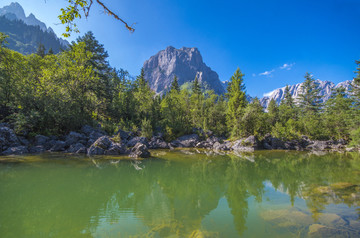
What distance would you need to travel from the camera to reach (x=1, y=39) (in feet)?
58.4

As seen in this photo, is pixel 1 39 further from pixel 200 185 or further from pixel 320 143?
pixel 320 143

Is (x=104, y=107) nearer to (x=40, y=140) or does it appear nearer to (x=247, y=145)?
(x=40, y=140)

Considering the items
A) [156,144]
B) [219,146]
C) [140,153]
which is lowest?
[140,153]

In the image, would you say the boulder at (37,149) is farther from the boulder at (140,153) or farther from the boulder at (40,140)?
the boulder at (140,153)

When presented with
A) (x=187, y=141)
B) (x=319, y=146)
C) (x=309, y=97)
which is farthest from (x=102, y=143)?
(x=309, y=97)

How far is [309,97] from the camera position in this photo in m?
50.0

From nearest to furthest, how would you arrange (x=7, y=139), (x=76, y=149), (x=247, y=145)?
(x=7, y=139), (x=76, y=149), (x=247, y=145)

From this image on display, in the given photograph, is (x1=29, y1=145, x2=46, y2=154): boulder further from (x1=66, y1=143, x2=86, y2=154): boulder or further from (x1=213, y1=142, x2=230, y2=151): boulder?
(x1=213, y1=142, x2=230, y2=151): boulder

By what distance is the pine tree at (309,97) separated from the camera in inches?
1927

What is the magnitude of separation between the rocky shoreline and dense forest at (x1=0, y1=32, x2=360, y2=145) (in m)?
1.35

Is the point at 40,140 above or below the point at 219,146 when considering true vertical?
above

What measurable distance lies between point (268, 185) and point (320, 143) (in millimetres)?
27310

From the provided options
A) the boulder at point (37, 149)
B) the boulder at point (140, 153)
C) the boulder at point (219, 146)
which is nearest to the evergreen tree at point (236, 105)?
the boulder at point (219, 146)

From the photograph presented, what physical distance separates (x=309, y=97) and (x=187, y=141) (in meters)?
46.9
